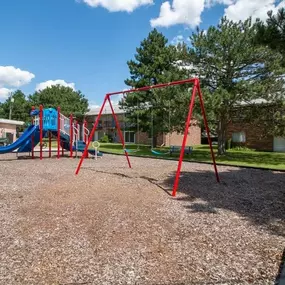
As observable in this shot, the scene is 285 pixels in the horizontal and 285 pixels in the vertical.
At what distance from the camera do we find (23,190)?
7.91 meters

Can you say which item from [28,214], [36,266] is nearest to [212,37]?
[28,214]

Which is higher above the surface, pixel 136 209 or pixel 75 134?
pixel 75 134

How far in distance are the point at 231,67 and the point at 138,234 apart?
1600cm

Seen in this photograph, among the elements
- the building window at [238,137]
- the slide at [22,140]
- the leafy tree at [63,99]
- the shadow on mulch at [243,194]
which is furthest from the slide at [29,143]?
the leafy tree at [63,99]

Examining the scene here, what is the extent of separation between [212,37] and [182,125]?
18.6 feet

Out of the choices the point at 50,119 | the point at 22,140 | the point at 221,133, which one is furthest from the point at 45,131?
the point at 221,133

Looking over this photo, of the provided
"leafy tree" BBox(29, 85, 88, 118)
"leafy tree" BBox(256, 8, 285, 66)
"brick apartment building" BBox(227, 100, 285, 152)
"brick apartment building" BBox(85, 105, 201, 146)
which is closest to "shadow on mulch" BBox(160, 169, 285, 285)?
"leafy tree" BBox(256, 8, 285, 66)

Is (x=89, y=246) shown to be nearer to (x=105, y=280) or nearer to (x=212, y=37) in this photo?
(x=105, y=280)

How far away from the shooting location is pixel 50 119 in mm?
16609

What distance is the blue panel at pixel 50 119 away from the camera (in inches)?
645

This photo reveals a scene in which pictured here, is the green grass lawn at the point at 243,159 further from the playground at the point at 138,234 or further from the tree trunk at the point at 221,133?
the playground at the point at 138,234

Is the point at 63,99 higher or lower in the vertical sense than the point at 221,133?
higher

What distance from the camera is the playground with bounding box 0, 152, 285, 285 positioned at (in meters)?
3.41

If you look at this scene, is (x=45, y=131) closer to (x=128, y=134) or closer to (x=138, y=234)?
(x=138, y=234)
